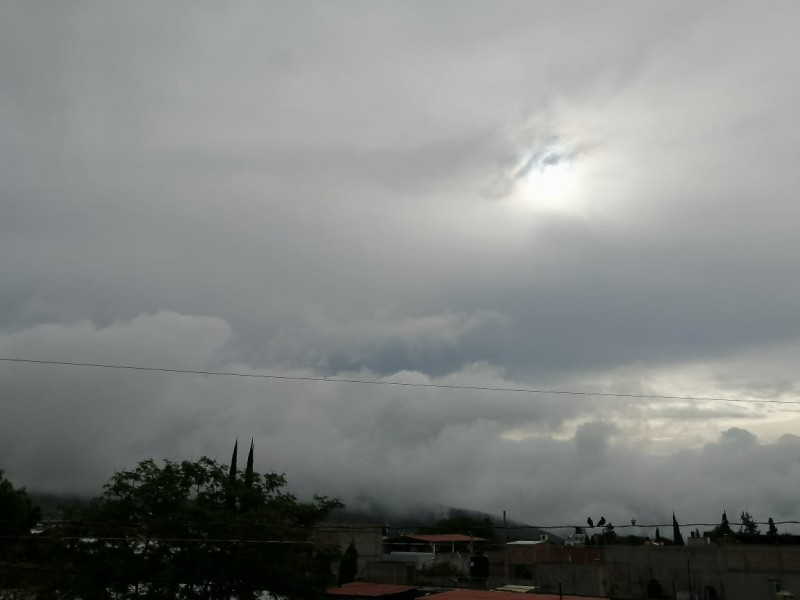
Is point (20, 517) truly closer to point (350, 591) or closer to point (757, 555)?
point (350, 591)

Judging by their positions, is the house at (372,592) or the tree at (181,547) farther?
the house at (372,592)

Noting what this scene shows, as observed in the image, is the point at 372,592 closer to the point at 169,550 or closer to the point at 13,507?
the point at 169,550

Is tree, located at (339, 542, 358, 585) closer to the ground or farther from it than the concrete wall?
closer to the ground

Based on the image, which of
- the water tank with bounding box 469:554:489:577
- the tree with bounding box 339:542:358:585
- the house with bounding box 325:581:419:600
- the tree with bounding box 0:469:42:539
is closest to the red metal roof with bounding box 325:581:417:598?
the house with bounding box 325:581:419:600

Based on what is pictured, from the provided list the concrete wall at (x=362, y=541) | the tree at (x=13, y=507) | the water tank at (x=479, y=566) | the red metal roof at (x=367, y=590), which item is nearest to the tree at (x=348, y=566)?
the concrete wall at (x=362, y=541)

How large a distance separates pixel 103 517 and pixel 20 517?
1359 inches

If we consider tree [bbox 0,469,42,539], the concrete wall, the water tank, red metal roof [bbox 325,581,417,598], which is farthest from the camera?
the concrete wall

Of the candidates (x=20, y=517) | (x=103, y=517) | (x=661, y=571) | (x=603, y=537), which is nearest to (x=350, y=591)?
(x=103, y=517)

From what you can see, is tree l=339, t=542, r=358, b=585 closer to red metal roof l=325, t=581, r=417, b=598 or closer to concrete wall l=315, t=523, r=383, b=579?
concrete wall l=315, t=523, r=383, b=579

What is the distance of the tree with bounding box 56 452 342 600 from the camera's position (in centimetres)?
3005

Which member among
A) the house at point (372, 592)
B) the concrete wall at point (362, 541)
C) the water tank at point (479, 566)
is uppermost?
the concrete wall at point (362, 541)

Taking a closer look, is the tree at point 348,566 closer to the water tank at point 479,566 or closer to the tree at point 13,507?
the water tank at point 479,566

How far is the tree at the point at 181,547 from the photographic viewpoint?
1183 inches

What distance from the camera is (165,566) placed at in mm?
30844
